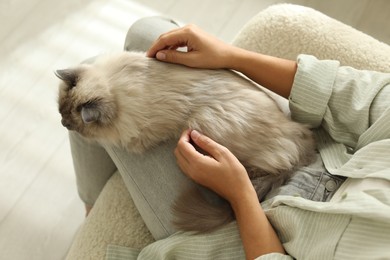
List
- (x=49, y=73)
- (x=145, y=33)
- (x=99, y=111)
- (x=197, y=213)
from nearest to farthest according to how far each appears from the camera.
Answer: (x=197, y=213), (x=99, y=111), (x=145, y=33), (x=49, y=73)

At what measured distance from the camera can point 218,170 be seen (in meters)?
0.87

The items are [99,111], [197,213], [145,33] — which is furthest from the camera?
[145,33]

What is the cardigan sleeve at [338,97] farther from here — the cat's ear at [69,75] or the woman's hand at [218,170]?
the cat's ear at [69,75]

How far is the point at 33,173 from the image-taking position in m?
1.49

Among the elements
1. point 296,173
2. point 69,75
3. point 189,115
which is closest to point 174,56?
point 189,115

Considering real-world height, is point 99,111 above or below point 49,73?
above

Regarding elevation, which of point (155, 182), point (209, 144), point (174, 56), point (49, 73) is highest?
point (174, 56)

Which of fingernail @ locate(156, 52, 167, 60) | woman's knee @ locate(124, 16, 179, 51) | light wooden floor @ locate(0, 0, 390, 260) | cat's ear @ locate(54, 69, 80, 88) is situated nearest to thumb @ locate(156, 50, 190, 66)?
fingernail @ locate(156, 52, 167, 60)

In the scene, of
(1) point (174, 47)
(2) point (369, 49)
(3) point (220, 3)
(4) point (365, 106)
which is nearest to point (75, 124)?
(1) point (174, 47)

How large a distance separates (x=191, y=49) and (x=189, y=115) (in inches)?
6.3

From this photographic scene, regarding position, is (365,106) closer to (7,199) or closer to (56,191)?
(56,191)

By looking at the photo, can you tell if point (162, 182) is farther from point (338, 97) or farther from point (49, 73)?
point (49, 73)

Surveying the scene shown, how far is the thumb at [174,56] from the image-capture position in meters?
0.97

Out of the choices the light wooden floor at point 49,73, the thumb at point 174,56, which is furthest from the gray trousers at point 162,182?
the light wooden floor at point 49,73
